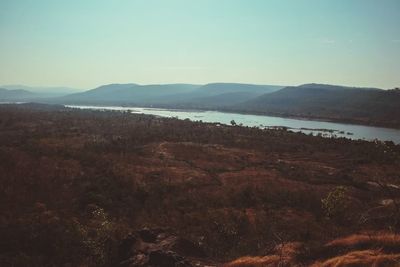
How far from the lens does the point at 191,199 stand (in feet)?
101

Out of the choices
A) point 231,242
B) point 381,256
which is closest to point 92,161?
point 231,242

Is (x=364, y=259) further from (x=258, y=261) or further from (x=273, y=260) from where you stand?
(x=258, y=261)

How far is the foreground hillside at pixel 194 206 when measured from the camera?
51.3 ft

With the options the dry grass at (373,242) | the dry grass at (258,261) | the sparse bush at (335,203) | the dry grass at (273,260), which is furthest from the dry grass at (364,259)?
the sparse bush at (335,203)

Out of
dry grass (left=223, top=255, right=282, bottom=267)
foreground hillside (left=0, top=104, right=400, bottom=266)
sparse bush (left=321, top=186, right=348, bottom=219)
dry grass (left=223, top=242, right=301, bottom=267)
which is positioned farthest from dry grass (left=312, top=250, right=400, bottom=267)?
sparse bush (left=321, top=186, right=348, bottom=219)

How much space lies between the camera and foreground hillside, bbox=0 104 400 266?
15.6 metres

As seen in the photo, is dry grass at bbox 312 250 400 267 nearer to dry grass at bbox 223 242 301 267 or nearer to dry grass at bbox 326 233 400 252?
dry grass at bbox 326 233 400 252

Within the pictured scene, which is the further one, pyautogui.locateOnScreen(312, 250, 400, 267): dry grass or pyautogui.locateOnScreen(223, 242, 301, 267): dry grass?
pyautogui.locateOnScreen(223, 242, 301, 267): dry grass

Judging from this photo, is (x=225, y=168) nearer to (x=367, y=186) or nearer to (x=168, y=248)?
(x=367, y=186)

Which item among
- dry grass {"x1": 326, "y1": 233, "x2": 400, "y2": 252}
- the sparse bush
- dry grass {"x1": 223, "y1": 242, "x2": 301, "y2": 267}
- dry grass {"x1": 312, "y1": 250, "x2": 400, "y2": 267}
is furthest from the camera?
the sparse bush

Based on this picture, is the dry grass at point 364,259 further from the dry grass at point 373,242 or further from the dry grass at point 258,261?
the dry grass at point 258,261

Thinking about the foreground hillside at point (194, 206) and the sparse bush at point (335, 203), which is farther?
the sparse bush at point (335, 203)

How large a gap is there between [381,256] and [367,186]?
31448 mm

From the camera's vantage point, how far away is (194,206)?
1150 inches
